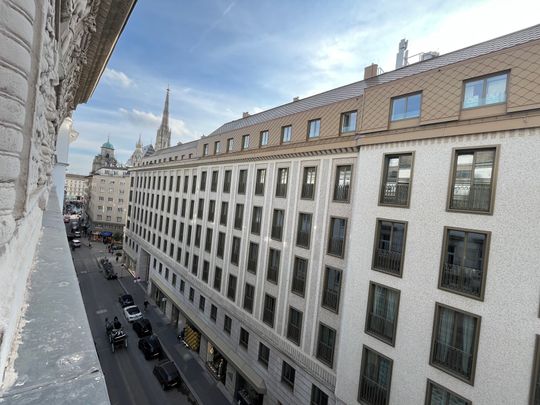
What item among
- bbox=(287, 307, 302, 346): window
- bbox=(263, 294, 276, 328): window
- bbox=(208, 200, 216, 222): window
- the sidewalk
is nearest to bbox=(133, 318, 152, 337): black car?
the sidewalk

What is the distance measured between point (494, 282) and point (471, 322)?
166cm

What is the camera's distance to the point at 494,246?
31.5 ft

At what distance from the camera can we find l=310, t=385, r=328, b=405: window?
14744mm

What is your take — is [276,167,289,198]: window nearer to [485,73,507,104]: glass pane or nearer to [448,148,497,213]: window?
[448,148,497,213]: window

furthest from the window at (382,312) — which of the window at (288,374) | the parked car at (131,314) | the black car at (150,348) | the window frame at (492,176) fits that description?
the parked car at (131,314)

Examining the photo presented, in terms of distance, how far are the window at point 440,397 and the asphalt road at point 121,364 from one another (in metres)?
15.8

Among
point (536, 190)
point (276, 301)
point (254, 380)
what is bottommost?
point (254, 380)

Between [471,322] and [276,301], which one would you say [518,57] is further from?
[276,301]

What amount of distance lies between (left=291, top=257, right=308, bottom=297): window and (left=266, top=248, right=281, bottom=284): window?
1.55 meters

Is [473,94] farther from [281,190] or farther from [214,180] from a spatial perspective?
[214,180]

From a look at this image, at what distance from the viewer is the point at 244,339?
20797mm

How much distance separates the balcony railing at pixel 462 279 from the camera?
32.8 feet

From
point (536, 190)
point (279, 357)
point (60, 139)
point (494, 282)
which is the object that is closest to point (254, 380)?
point (279, 357)

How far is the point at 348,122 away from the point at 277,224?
7.52 m
